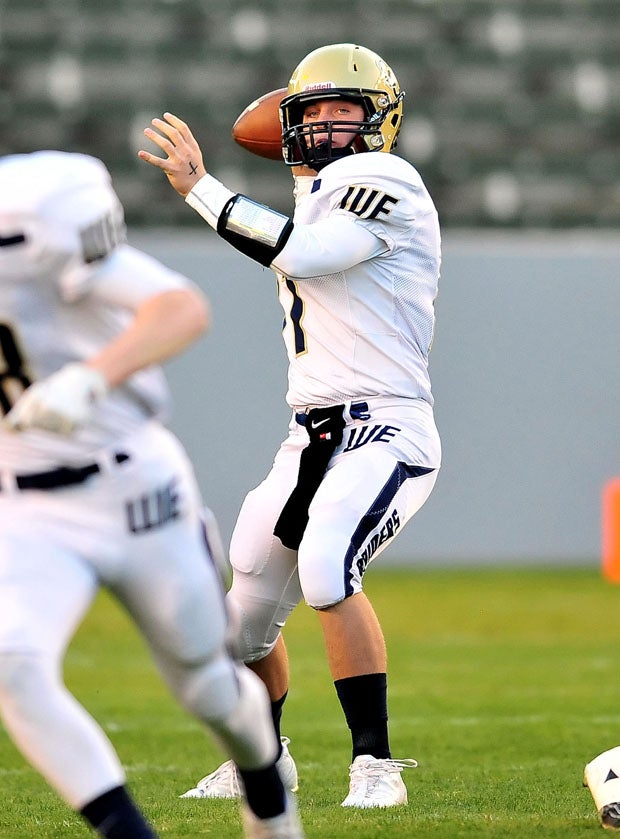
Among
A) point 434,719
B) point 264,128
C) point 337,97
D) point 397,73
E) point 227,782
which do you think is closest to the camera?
point 227,782

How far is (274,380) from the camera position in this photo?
35.4ft

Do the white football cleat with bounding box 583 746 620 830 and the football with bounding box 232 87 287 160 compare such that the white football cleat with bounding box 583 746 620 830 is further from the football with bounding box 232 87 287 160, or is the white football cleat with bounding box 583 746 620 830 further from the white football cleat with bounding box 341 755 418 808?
the football with bounding box 232 87 287 160

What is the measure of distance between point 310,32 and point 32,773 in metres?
9.18

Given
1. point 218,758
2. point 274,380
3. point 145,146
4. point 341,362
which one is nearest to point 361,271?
point 341,362

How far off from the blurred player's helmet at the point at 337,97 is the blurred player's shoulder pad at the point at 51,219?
60.7 inches

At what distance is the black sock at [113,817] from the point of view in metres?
2.42

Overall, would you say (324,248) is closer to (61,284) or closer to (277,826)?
(61,284)

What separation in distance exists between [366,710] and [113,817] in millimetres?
1278

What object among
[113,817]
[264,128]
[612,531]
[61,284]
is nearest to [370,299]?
[264,128]

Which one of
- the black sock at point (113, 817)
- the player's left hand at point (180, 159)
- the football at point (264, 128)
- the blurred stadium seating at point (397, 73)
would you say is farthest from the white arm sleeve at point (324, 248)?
the blurred stadium seating at point (397, 73)

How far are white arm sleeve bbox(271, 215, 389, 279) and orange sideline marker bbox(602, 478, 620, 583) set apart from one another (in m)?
7.02

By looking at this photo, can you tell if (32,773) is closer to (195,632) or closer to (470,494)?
(195,632)

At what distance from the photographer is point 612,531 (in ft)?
34.7

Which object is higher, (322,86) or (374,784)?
(322,86)
